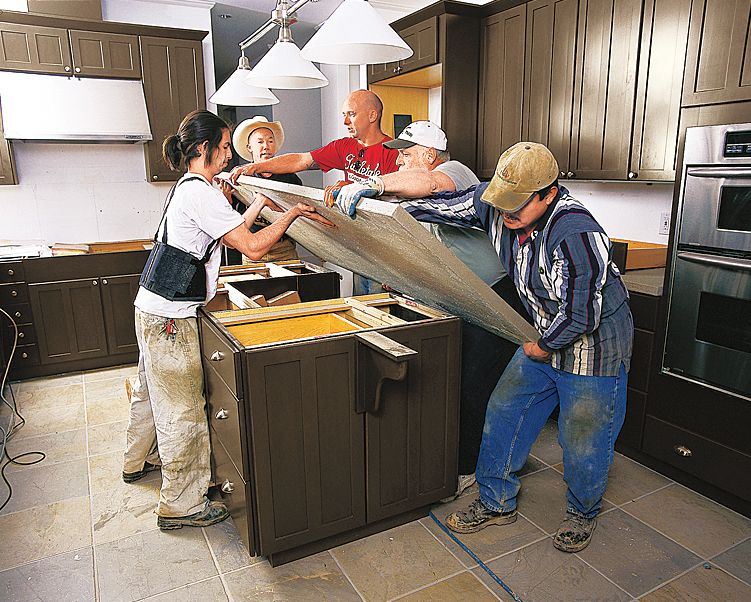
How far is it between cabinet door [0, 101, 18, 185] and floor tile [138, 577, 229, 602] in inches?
135

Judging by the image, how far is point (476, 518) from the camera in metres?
2.34

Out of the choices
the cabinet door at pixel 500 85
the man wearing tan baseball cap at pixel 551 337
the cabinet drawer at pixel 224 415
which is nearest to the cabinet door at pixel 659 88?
the cabinet door at pixel 500 85

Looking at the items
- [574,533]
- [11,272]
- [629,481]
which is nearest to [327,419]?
[574,533]

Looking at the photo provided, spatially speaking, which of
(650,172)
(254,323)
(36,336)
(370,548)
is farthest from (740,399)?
(36,336)

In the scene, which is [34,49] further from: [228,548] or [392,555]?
[392,555]

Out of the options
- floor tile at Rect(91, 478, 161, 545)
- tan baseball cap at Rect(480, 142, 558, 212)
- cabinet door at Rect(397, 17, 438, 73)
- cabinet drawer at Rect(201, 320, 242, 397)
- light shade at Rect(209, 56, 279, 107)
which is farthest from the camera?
cabinet door at Rect(397, 17, 438, 73)

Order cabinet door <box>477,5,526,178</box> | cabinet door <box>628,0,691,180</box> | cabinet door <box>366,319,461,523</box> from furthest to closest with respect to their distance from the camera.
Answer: cabinet door <box>477,5,526,178</box> → cabinet door <box>628,0,691,180</box> → cabinet door <box>366,319,461,523</box>

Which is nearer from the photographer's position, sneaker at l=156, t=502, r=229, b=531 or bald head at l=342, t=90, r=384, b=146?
sneaker at l=156, t=502, r=229, b=531

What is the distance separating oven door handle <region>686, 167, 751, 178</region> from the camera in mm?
2229

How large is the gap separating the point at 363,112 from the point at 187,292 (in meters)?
1.42

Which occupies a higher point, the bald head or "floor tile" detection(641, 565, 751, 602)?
the bald head

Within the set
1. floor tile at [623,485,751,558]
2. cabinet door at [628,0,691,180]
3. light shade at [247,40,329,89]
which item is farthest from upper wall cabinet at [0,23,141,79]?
floor tile at [623,485,751,558]

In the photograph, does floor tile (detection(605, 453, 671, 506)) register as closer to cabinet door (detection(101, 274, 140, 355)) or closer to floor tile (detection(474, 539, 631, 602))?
floor tile (detection(474, 539, 631, 602))

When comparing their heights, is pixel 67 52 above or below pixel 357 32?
above
